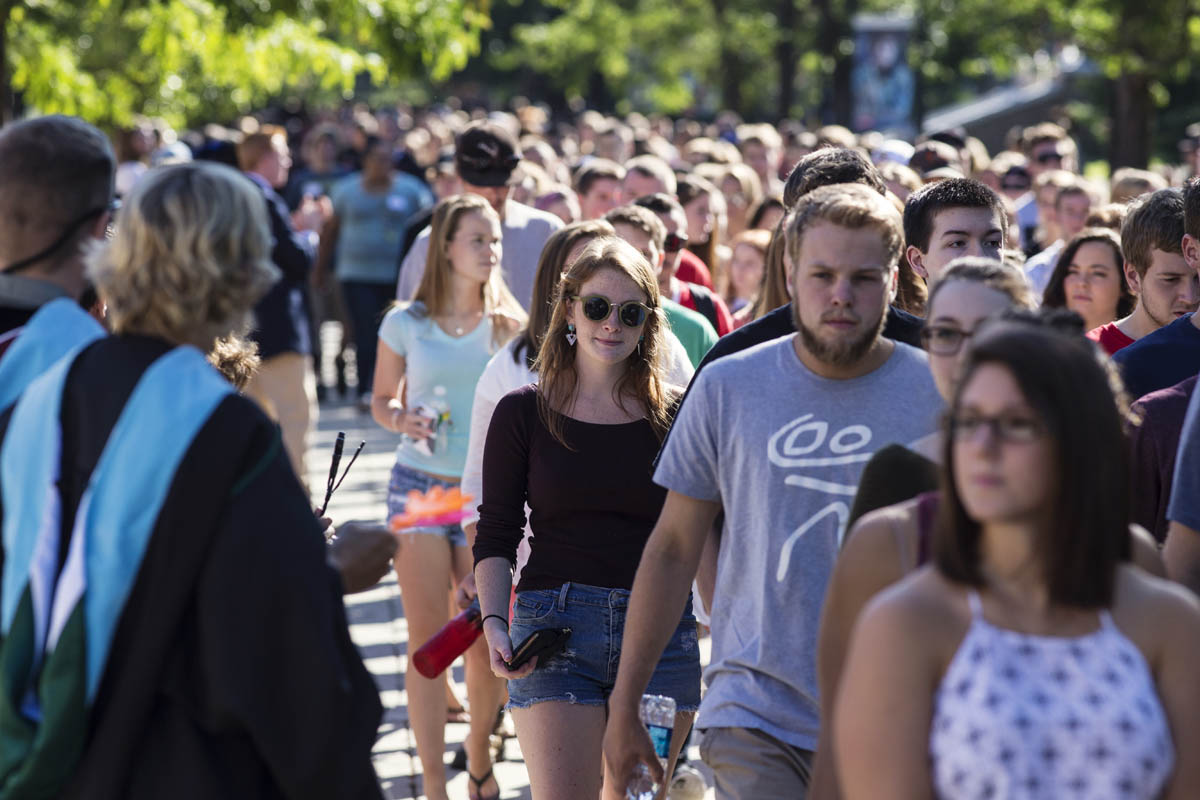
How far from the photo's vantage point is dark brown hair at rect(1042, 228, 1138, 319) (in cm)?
701

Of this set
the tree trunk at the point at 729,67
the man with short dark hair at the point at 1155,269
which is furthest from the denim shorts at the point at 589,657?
the tree trunk at the point at 729,67

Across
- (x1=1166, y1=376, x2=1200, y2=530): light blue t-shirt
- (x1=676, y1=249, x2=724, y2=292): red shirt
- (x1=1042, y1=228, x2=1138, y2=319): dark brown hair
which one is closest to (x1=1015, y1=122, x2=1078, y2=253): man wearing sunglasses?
(x1=676, y1=249, x2=724, y2=292): red shirt

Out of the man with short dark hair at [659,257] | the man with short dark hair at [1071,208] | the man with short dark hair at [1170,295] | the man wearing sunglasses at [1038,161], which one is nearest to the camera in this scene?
the man with short dark hair at [1170,295]

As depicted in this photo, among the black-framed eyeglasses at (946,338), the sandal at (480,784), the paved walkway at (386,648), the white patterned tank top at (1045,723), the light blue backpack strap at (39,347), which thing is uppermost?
the black-framed eyeglasses at (946,338)

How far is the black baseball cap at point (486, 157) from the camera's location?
830 cm

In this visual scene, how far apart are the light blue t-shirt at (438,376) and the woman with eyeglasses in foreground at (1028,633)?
13.4 ft

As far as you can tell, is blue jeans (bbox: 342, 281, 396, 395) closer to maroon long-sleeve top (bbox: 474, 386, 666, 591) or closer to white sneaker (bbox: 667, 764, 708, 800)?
maroon long-sleeve top (bbox: 474, 386, 666, 591)

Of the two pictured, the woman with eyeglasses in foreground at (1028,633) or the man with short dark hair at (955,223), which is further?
the man with short dark hair at (955,223)

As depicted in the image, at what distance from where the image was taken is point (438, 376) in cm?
670

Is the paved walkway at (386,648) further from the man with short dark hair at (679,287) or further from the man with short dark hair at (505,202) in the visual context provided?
the man with short dark hair at (679,287)

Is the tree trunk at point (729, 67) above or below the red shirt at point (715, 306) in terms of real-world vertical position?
above

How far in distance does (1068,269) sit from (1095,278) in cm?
14

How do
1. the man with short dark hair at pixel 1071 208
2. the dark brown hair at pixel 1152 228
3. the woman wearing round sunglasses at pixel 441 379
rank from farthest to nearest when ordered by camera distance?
the man with short dark hair at pixel 1071 208 → the woman wearing round sunglasses at pixel 441 379 → the dark brown hair at pixel 1152 228

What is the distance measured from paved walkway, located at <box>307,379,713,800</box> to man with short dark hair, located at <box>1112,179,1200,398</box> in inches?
86.4
